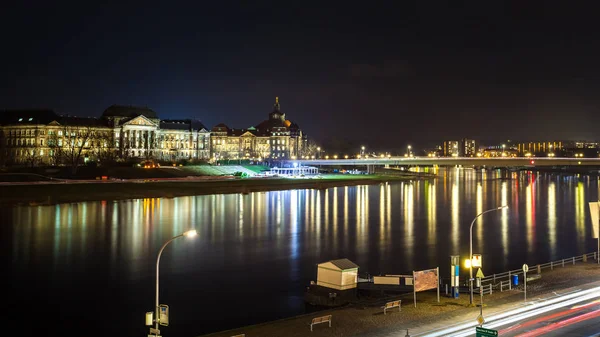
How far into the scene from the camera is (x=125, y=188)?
94.7 meters

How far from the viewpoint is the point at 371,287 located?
3031 centimetres

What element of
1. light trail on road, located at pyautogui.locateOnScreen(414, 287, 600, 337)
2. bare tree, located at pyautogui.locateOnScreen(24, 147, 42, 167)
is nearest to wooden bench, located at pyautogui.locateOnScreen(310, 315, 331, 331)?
light trail on road, located at pyautogui.locateOnScreen(414, 287, 600, 337)

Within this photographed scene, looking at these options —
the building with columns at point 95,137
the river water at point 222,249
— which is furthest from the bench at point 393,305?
the building with columns at point 95,137

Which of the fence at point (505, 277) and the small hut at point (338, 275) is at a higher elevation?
the small hut at point (338, 275)

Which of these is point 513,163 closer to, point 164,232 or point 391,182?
point 391,182

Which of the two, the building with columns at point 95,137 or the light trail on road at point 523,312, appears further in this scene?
the building with columns at point 95,137

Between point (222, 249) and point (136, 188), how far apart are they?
51724mm

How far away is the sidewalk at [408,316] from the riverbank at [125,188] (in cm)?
6601

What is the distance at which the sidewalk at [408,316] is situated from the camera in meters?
21.9

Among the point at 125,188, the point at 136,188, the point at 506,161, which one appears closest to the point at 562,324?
the point at 125,188

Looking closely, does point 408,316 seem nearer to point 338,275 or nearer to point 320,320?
point 320,320

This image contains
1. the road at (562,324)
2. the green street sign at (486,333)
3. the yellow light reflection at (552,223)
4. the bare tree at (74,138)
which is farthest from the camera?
the bare tree at (74,138)

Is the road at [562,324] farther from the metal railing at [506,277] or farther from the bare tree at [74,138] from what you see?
the bare tree at [74,138]

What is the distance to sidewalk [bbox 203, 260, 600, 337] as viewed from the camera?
21.9 metres
